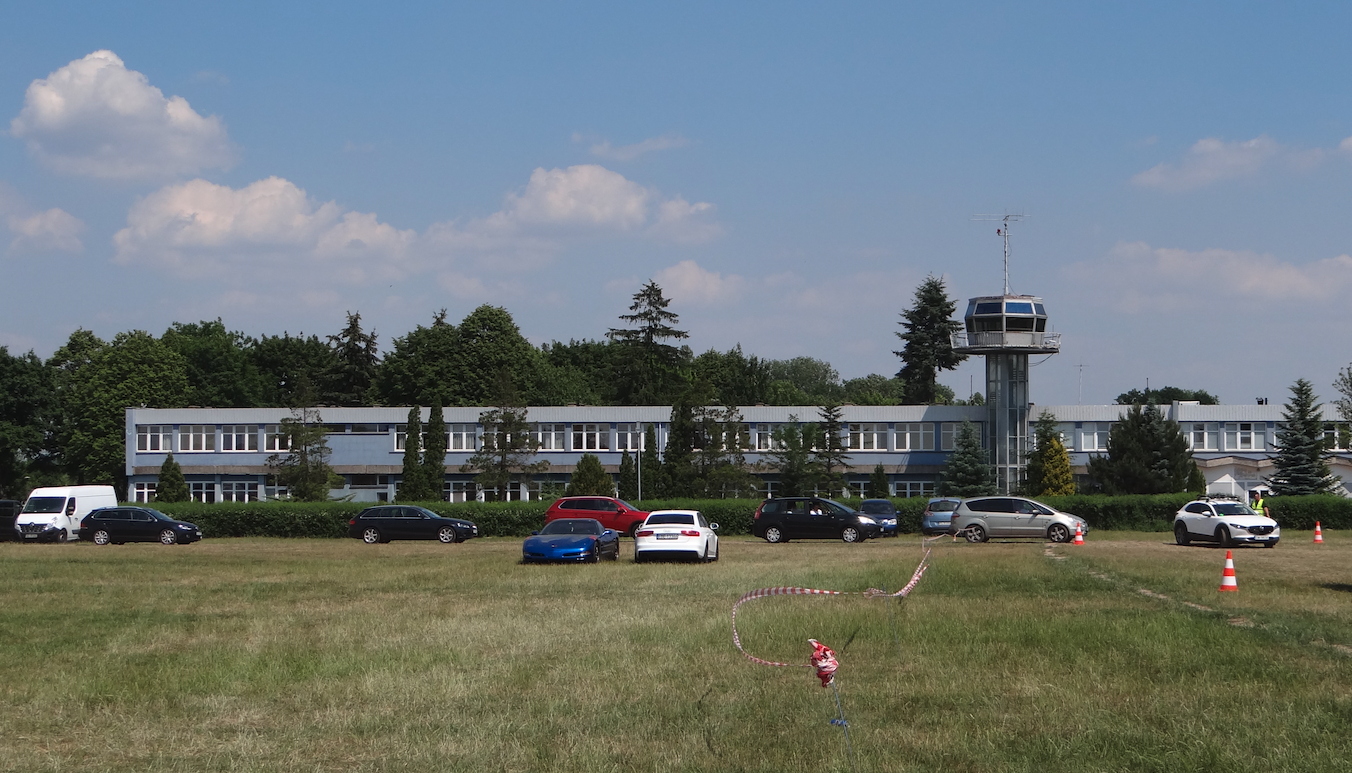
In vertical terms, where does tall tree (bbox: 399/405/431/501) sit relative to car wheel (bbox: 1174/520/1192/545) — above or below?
above

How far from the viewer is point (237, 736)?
983 cm

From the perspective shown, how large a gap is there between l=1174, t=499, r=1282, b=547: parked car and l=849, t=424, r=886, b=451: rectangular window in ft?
144

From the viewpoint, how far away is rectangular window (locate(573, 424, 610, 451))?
85375 mm

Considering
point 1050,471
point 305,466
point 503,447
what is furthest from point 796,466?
point 305,466

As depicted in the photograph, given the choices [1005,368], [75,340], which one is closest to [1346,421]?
[1005,368]

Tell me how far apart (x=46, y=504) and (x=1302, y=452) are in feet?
184

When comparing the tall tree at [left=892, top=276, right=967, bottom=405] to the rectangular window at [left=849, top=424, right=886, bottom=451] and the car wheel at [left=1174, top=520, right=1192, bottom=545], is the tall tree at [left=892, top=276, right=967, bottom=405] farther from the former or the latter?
the car wheel at [left=1174, top=520, right=1192, bottom=545]

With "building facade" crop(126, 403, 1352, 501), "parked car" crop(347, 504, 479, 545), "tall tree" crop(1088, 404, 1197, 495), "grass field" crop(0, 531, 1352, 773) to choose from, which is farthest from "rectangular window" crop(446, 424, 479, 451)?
"grass field" crop(0, 531, 1352, 773)

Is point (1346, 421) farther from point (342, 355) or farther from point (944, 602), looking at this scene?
point (342, 355)

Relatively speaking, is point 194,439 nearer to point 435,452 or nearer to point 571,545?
point 435,452

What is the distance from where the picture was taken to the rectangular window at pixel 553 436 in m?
85.3

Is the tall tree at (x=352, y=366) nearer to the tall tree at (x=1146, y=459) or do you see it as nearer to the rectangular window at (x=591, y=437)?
the rectangular window at (x=591, y=437)

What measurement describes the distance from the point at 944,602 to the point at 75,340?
96328mm

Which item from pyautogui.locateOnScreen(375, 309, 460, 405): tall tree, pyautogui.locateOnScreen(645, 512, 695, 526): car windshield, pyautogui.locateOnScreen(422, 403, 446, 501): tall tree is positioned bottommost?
pyautogui.locateOnScreen(645, 512, 695, 526): car windshield
